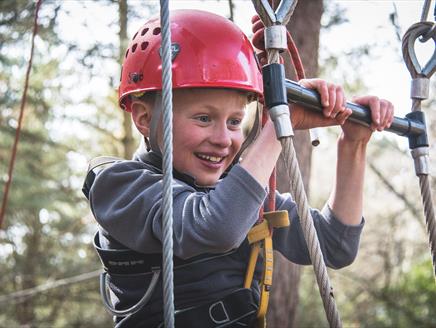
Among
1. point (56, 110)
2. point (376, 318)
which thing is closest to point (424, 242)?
point (376, 318)

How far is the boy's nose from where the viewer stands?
6.09 feet

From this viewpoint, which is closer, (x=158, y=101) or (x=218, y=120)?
(x=218, y=120)

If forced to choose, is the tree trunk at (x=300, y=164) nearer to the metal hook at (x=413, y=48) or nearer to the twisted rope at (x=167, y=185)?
the metal hook at (x=413, y=48)

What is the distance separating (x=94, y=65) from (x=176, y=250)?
4.02 metres

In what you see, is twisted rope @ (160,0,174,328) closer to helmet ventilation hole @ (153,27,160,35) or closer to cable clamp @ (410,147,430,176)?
helmet ventilation hole @ (153,27,160,35)

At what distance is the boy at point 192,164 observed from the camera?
1.69 metres

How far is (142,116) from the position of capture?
2082mm

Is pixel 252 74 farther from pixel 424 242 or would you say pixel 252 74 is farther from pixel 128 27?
pixel 424 242

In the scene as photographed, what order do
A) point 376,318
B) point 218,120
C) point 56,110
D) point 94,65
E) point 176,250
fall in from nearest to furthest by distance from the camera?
point 176,250
point 218,120
point 94,65
point 56,110
point 376,318

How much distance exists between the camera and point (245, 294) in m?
1.91

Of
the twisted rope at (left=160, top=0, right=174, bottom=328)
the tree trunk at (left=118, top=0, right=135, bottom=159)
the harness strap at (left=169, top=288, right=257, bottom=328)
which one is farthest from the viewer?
the tree trunk at (left=118, top=0, right=135, bottom=159)

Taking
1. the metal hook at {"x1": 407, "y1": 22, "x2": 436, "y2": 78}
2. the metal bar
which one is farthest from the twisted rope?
the metal hook at {"x1": 407, "y1": 22, "x2": 436, "y2": 78}

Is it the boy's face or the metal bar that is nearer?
the metal bar

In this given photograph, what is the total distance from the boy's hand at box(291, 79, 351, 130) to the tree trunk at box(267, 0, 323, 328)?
1.31 meters
